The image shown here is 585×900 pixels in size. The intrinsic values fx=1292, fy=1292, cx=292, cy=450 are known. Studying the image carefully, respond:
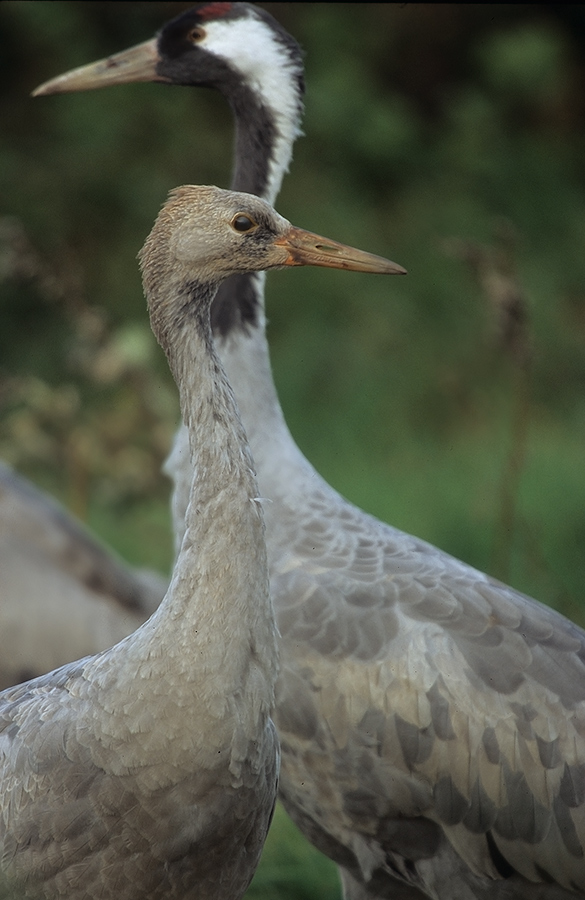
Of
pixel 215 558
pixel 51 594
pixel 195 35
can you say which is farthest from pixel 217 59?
pixel 215 558

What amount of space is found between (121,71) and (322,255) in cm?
118

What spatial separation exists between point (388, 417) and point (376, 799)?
3.99 m

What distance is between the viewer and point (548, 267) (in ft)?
23.8

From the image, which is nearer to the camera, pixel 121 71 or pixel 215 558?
pixel 215 558

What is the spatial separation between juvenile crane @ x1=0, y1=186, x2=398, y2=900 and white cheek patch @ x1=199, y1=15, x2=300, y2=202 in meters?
0.92

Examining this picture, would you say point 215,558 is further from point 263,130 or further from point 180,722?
point 263,130

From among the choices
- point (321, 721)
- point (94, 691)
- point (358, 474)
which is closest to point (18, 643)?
point (321, 721)

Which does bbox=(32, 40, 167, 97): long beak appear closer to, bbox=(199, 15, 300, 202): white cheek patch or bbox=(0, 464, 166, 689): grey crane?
bbox=(199, 15, 300, 202): white cheek patch

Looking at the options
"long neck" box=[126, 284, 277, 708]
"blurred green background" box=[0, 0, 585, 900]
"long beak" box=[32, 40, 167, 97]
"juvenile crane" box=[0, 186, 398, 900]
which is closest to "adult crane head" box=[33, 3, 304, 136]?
"long beak" box=[32, 40, 167, 97]

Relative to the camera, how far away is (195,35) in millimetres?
2893

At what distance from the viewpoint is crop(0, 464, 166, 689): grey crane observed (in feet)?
10.3

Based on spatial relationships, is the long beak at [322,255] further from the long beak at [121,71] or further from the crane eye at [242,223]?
the long beak at [121,71]

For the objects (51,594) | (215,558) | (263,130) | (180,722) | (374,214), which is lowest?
(374,214)

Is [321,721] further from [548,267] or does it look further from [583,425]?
[548,267]
